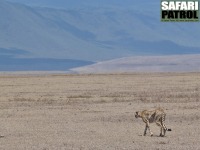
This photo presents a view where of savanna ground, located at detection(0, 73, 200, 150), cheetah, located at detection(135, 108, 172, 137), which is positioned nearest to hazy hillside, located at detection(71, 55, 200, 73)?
savanna ground, located at detection(0, 73, 200, 150)

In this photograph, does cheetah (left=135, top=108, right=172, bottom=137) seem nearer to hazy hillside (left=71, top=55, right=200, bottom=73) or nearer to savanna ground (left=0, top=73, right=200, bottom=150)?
savanna ground (left=0, top=73, right=200, bottom=150)

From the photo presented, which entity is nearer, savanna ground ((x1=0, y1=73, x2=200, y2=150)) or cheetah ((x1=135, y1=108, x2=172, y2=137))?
savanna ground ((x1=0, y1=73, x2=200, y2=150))

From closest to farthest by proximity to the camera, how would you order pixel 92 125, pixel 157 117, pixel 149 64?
pixel 157 117 < pixel 92 125 < pixel 149 64

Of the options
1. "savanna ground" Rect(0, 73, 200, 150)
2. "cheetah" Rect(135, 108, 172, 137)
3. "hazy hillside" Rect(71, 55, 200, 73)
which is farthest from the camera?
"hazy hillside" Rect(71, 55, 200, 73)

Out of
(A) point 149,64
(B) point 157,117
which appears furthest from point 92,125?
(A) point 149,64

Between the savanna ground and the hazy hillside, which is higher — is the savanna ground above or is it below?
below

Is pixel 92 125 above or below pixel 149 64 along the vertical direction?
below

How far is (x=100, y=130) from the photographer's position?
20422 mm

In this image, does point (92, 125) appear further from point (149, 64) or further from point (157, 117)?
point (149, 64)

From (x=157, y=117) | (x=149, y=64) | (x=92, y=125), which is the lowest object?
(x=92, y=125)

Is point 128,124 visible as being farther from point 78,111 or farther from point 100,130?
point 78,111

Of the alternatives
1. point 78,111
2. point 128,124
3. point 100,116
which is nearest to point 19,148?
point 128,124

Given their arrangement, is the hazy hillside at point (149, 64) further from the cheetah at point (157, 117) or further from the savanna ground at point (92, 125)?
the cheetah at point (157, 117)

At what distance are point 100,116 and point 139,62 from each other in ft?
465
